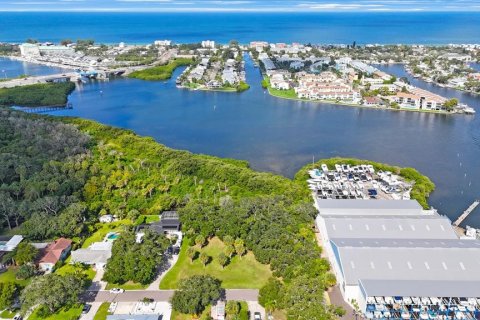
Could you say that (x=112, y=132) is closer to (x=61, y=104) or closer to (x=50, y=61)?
(x=61, y=104)

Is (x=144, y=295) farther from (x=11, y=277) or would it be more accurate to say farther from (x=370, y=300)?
(x=370, y=300)

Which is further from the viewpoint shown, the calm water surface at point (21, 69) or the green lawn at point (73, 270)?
the calm water surface at point (21, 69)

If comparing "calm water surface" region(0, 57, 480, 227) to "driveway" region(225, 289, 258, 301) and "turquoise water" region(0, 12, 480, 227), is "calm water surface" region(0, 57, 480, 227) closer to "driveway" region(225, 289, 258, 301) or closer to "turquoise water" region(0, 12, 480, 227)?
"turquoise water" region(0, 12, 480, 227)

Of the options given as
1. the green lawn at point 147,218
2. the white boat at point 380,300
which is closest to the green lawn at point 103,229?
the green lawn at point 147,218

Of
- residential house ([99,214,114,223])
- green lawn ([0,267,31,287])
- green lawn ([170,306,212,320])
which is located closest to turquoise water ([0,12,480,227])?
residential house ([99,214,114,223])

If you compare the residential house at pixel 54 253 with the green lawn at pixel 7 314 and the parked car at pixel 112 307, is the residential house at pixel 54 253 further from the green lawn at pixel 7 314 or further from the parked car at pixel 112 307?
the parked car at pixel 112 307
